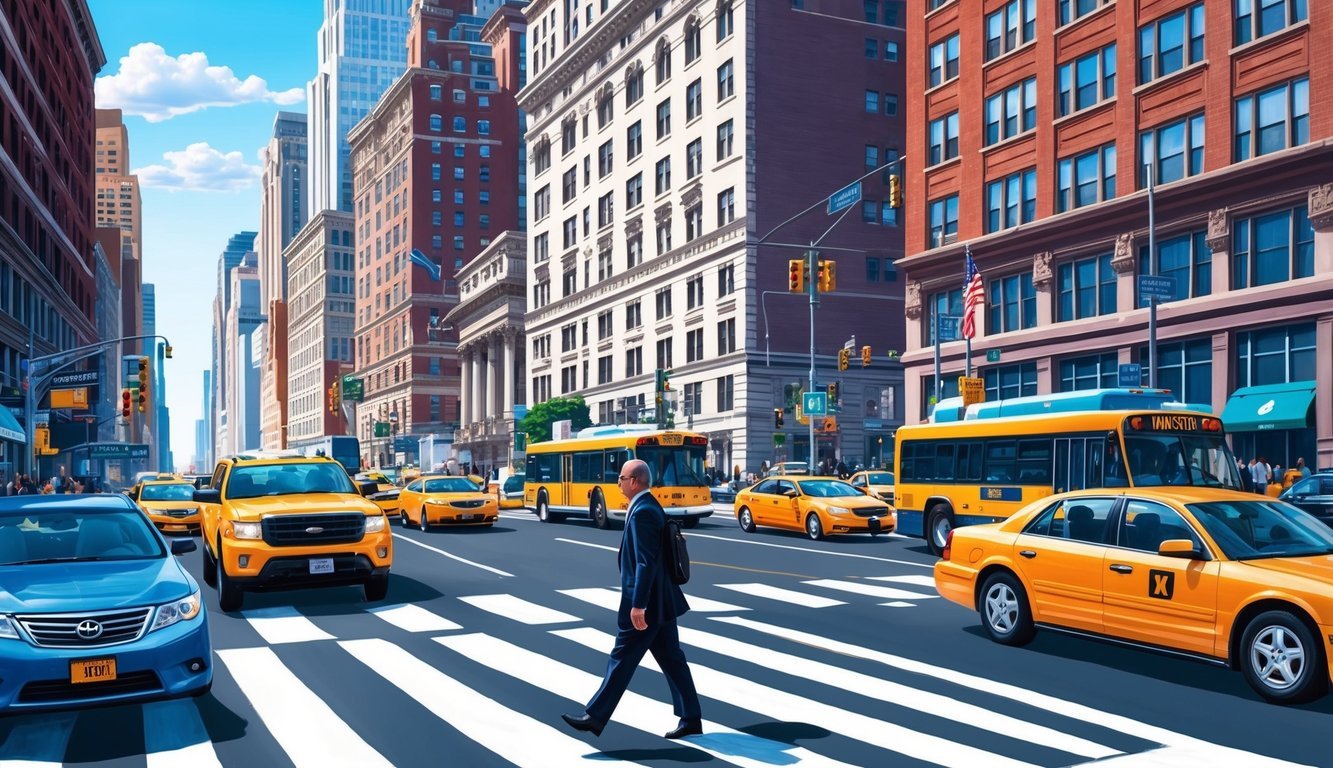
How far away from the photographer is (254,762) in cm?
747

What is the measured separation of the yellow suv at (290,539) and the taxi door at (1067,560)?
7.77 m

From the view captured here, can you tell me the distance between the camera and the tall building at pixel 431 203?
4916 inches

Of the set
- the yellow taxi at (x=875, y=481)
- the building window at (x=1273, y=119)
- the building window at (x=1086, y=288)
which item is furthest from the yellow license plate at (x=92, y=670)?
the building window at (x=1086, y=288)

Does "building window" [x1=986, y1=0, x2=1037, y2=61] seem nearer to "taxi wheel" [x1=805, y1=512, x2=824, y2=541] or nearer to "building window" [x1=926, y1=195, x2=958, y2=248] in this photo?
"building window" [x1=926, y1=195, x2=958, y2=248]

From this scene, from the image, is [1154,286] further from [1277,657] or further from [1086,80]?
[1277,657]

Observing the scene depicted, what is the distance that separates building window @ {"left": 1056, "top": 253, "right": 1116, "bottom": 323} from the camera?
40500 millimetres

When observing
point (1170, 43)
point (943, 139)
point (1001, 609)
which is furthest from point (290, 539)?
point (943, 139)

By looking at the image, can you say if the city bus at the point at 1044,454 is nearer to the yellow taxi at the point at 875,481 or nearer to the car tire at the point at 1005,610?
the car tire at the point at 1005,610

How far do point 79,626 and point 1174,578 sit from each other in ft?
27.3

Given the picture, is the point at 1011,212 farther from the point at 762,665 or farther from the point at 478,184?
the point at 478,184

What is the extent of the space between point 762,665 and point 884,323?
2213 inches

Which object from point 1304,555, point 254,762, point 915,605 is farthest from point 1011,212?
point 254,762

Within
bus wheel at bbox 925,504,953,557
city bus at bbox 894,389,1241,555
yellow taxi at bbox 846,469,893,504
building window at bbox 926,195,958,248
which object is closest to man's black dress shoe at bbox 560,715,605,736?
city bus at bbox 894,389,1241,555

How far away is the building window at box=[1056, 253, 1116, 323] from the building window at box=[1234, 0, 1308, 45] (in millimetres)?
8310
